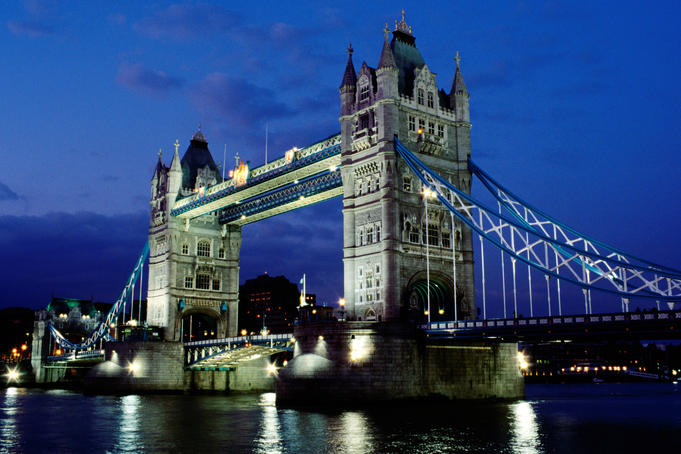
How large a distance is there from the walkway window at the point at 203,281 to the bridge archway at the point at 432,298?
118 ft

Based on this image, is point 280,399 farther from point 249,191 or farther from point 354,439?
point 249,191

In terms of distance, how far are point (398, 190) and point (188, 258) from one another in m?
38.0

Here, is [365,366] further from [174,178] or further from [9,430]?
[174,178]

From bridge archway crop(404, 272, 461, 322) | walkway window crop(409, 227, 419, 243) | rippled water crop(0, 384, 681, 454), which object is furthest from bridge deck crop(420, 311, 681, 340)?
walkway window crop(409, 227, 419, 243)

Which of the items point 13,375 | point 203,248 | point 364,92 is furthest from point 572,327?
point 13,375

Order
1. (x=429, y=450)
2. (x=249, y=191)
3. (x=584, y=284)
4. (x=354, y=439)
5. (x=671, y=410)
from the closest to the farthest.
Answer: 1. (x=429, y=450)
2. (x=354, y=439)
3. (x=584, y=284)
4. (x=671, y=410)
5. (x=249, y=191)

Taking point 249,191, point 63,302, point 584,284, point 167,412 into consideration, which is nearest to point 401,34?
point 249,191

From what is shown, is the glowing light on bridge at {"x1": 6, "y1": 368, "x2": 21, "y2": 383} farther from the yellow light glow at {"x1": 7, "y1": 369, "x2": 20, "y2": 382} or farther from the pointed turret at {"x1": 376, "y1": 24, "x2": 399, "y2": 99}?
the pointed turret at {"x1": 376, "y1": 24, "x2": 399, "y2": 99}

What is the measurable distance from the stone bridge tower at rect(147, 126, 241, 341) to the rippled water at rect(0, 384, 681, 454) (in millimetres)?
31684

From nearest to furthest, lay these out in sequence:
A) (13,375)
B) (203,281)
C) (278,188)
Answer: (278,188) → (203,281) → (13,375)

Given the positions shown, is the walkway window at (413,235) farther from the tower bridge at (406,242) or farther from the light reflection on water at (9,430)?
the light reflection on water at (9,430)

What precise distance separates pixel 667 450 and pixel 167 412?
3450cm

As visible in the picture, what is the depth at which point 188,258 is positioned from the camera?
9075cm

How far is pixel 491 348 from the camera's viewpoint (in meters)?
61.3
